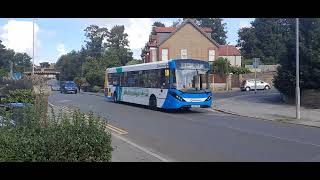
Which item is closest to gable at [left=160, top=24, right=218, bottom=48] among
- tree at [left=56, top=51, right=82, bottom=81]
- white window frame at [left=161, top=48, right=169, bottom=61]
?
white window frame at [left=161, top=48, right=169, bottom=61]

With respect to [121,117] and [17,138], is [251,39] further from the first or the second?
[17,138]

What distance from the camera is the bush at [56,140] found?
23.7 feet

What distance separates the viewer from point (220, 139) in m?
14.2

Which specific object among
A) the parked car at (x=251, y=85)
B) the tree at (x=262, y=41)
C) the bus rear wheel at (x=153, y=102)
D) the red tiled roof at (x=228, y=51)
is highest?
the tree at (x=262, y=41)

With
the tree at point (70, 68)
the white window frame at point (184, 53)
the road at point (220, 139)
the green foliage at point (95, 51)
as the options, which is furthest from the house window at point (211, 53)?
the road at point (220, 139)

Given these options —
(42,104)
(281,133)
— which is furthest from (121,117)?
(42,104)

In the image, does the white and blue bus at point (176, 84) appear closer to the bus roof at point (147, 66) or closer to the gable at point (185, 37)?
the bus roof at point (147, 66)

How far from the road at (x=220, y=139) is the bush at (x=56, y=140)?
233 cm

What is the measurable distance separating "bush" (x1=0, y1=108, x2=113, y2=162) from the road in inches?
91.9

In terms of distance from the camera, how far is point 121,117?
72.5 ft

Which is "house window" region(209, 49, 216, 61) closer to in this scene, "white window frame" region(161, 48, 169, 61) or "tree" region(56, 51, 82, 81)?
"white window frame" region(161, 48, 169, 61)
